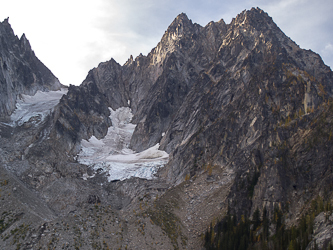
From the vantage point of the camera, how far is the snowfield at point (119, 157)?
85.6 metres

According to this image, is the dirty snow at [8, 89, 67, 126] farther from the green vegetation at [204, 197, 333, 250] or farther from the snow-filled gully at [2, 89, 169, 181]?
the green vegetation at [204, 197, 333, 250]

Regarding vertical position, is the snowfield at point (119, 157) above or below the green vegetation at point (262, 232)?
above

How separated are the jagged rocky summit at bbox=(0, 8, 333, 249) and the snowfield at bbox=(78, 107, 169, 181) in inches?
51.0

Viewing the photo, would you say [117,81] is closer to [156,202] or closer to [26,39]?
[26,39]

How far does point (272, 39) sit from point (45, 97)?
94803 millimetres

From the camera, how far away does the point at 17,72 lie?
413 ft

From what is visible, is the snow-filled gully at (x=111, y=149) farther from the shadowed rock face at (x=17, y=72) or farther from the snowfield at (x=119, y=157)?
the shadowed rock face at (x=17, y=72)

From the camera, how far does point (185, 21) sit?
149625 mm

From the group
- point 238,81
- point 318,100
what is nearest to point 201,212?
point 318,100

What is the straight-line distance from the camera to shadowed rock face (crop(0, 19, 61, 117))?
351ft

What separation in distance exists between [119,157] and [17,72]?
60.8m

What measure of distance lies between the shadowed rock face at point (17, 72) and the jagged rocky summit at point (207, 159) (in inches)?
686

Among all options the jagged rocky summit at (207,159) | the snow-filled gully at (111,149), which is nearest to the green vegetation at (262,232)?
the jagged rocky summit at (207,159)

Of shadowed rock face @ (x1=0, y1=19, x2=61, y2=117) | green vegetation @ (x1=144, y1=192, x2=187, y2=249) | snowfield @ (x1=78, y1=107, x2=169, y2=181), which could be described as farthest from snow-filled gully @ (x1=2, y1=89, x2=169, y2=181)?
green vegetation @ (x1=144, y1=192, x2=187, y2=249)
